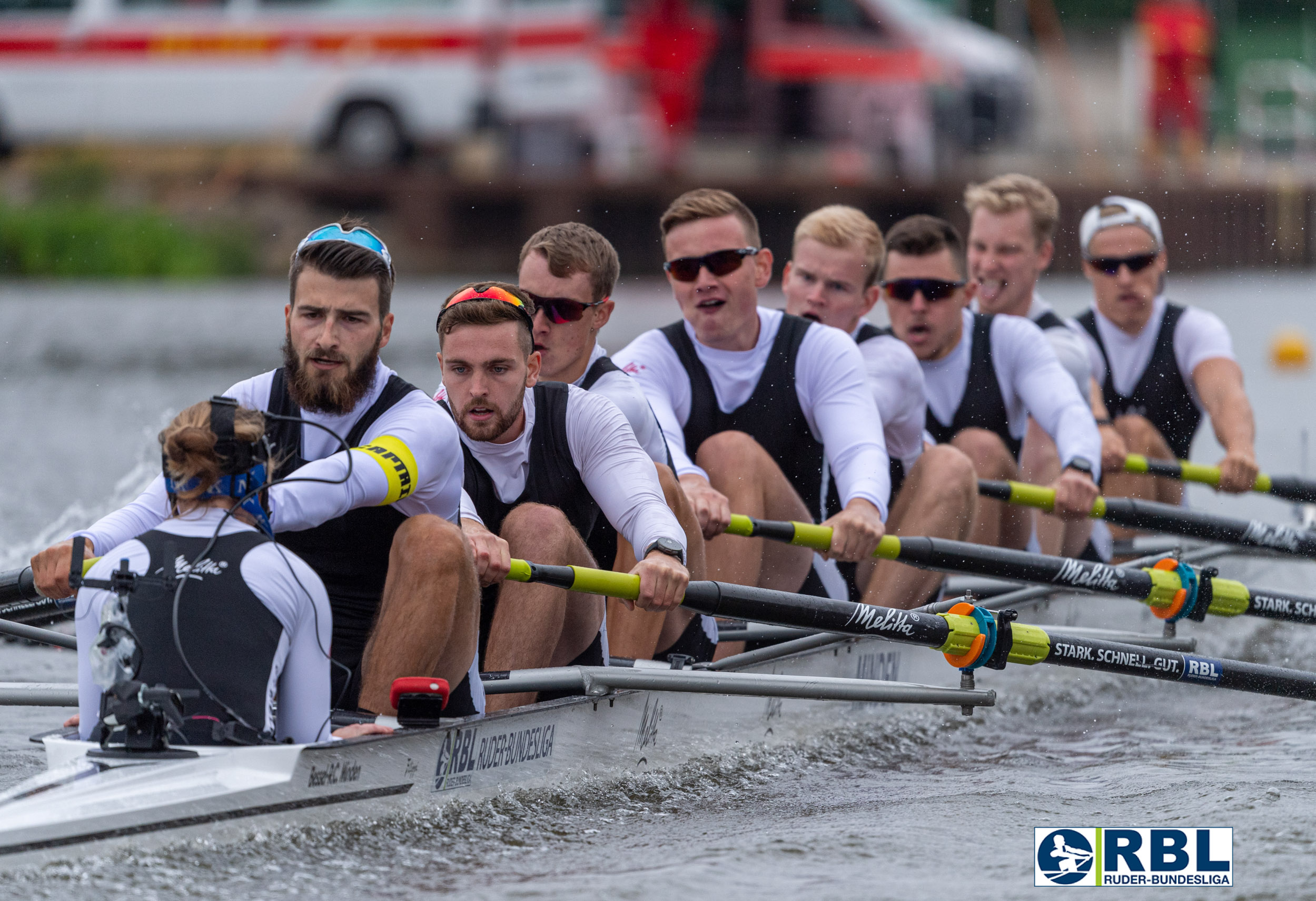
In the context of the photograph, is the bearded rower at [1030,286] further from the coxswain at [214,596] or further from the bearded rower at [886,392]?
the coxswain at [214,596]

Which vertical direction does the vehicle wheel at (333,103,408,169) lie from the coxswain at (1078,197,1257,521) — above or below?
above

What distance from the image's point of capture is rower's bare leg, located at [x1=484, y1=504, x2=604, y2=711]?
461 cm

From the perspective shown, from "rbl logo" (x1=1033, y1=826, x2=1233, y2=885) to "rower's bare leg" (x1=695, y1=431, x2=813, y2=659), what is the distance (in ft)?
4.59

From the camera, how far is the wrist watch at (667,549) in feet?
14.8

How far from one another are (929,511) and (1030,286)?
169 cm

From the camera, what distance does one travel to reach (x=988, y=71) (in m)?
22.9

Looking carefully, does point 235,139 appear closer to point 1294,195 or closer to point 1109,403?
point 1109,403

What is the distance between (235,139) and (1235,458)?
1398cm

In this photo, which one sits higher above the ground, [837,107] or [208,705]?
[837,107]

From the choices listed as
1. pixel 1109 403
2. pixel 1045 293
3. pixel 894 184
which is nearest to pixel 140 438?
pixel 1109 403

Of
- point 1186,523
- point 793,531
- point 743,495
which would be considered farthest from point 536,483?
point 1186,523

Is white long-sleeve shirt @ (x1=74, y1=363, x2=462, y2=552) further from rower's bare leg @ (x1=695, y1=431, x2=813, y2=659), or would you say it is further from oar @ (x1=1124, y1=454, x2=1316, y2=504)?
oar @ (x1=1124, y1=454, x2=1316, y2=504)

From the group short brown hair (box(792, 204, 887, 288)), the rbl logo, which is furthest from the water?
short brown hair (box(792, 204, 887, 288))

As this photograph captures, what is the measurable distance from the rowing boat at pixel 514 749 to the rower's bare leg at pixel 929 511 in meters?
0.20
